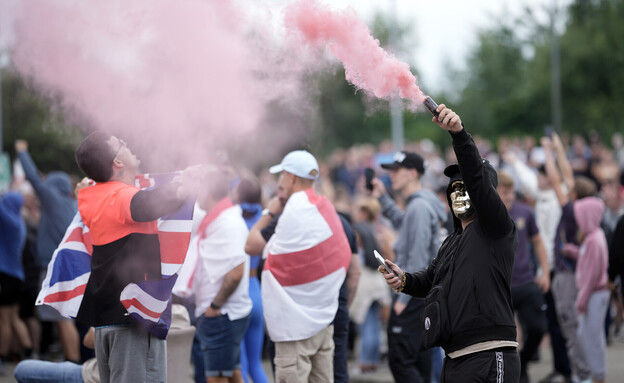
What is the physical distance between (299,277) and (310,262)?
0.15 m

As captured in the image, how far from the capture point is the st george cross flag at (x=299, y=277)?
6.47 metres

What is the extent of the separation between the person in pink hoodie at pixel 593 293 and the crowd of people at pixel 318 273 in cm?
2

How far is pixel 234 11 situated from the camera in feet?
17.8

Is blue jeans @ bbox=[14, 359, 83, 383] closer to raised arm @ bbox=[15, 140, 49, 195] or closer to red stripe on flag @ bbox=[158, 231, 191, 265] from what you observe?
red stripe on flag @ bbox=[158, 231, 191, 265]

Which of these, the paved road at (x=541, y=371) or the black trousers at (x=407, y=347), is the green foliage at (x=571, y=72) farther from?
the black trousers at (x=407, y=347)

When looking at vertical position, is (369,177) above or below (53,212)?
below

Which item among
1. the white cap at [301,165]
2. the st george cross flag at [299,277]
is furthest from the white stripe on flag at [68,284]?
the white cap at [301,165]

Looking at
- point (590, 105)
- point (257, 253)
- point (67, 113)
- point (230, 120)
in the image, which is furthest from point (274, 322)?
point (590, 105)

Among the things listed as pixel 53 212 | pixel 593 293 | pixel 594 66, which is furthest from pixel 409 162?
pixel 594 66

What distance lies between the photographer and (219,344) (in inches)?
289

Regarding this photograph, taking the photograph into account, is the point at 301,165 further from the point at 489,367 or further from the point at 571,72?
the point at 571,72

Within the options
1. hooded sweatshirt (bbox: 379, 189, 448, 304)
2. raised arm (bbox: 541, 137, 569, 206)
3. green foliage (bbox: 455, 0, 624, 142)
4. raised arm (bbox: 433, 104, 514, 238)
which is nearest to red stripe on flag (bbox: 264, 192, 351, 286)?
hooded sweatshirt (bbox: 379, 189, 448, 304)

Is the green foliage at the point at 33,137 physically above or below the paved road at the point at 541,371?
above

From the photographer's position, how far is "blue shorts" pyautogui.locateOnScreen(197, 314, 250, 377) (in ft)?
24.0
